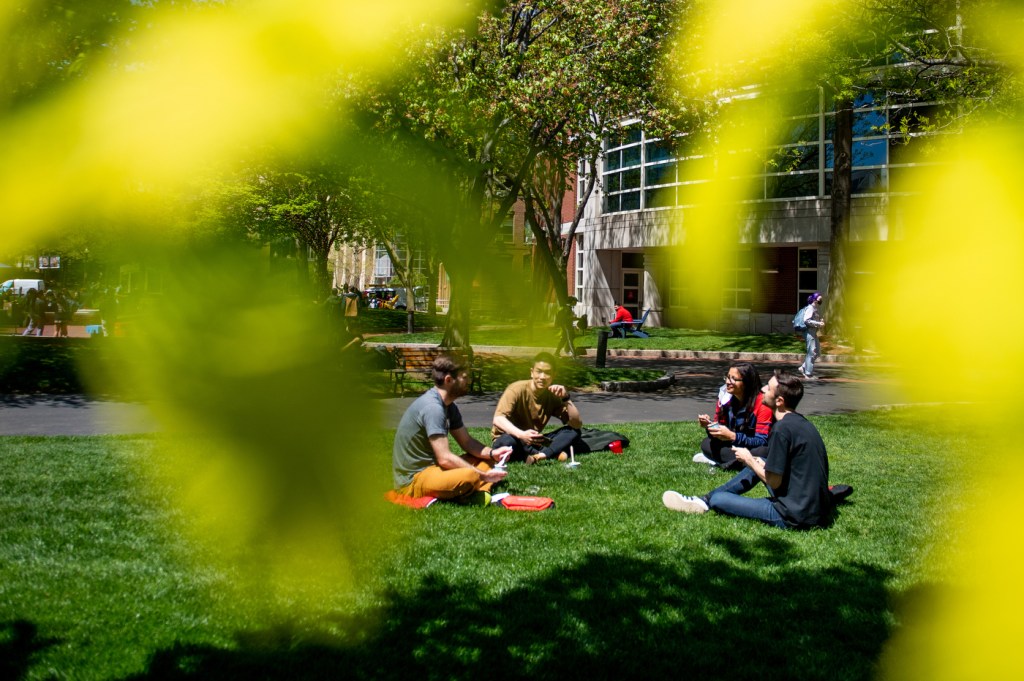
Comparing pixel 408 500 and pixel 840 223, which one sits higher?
pixel 840 223

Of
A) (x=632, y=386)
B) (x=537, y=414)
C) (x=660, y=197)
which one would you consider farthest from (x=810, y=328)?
(x=660, y=197)

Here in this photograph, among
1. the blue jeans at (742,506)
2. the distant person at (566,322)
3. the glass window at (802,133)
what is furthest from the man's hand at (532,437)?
the glass window at (802,133)

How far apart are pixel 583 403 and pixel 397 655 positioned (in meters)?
10.9

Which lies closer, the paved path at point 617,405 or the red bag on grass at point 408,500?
the red bag on grass at point 408,500

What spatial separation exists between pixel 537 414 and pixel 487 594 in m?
4.34

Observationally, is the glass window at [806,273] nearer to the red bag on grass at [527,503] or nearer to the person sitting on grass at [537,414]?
the person sitting on grass at [537,414]

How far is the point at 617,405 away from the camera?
1411cm

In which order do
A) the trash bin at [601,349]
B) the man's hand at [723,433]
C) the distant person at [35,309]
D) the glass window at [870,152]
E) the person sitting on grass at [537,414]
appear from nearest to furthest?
the man's hand at [723,433]
the person sitting on grass at [537,414]
the trash bin at [601,349]
the distant person at [35,309]
the glass window at [870,152]

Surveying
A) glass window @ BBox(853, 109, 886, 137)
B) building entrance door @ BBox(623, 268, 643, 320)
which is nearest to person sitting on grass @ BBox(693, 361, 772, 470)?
glass window @ BBox(853, 109, 886, 137)

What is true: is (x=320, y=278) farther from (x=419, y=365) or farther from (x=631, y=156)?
(x=631, y=156)

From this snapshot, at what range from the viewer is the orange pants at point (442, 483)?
19.9 ft

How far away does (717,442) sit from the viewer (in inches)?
321

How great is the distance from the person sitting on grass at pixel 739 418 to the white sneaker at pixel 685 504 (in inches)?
55.6

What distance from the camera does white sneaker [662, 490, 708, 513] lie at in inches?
243
